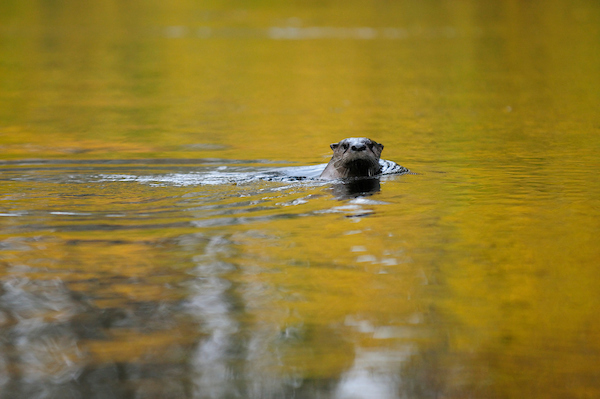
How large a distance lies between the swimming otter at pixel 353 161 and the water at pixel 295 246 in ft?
0.95

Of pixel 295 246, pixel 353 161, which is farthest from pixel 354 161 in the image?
pixel 295 246

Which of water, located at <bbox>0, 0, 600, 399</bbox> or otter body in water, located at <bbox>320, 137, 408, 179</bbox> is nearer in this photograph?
water, located at <bbox>0, 0, 600, 399</bbox>

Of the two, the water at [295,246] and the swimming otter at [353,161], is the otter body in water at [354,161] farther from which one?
the water at [295,246]

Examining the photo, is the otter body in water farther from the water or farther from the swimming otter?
the water

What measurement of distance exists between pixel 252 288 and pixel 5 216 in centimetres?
341

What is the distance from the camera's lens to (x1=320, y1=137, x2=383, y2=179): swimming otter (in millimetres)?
10570

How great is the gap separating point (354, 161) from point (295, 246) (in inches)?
133

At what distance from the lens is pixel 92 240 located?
24.8ft

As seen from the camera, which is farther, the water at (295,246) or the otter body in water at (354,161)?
the otter body in water at (354,161)

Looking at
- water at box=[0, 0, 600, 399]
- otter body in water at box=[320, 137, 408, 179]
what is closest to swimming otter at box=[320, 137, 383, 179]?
otter body in water at box=[320, 137, 408, 179]

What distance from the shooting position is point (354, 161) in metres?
10.6

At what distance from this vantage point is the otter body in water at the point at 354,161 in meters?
10.6

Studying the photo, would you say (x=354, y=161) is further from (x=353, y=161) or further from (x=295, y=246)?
(x=295, y=246)

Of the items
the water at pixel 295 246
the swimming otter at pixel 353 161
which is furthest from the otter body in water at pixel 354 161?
the water at pixel 295 246
